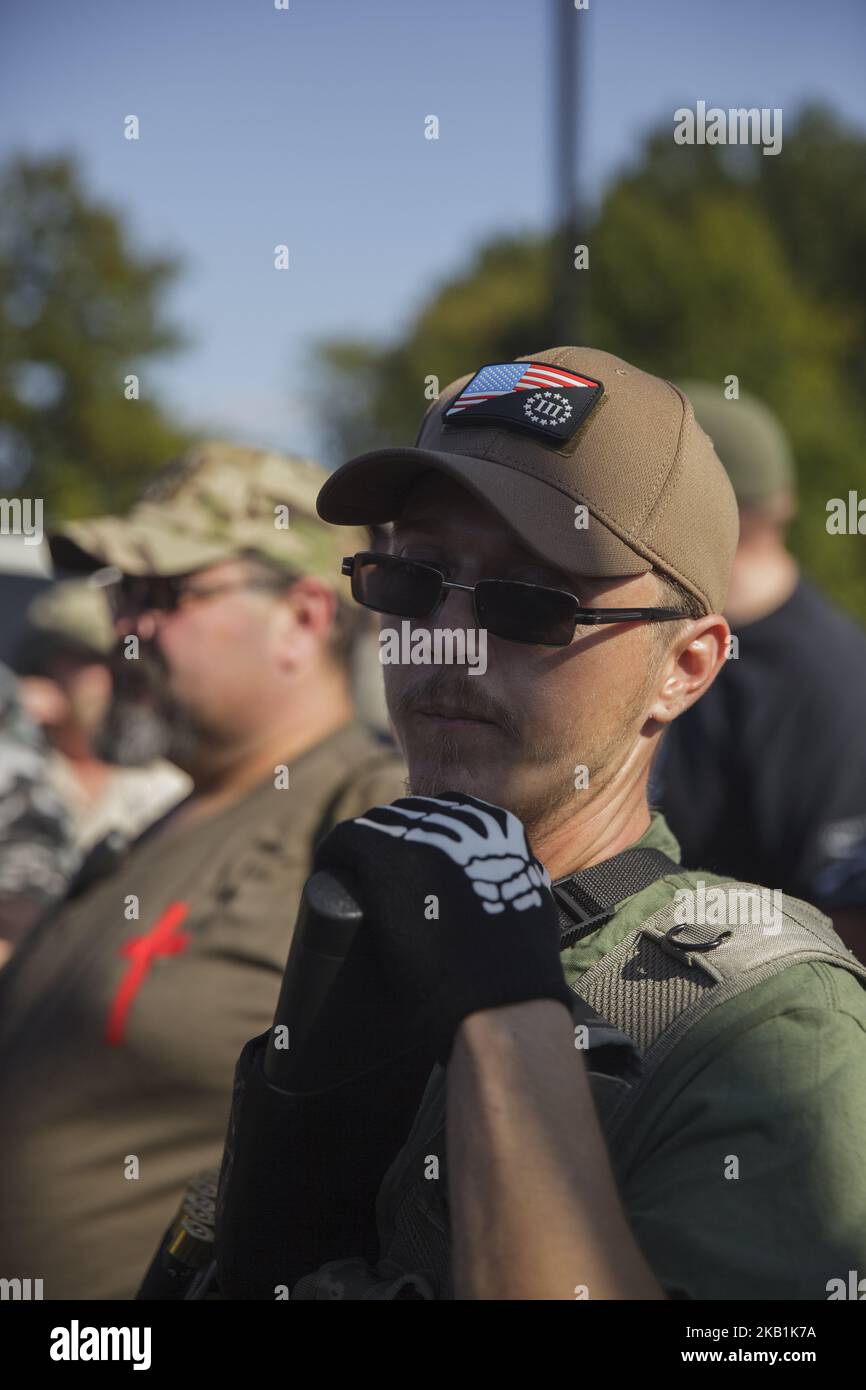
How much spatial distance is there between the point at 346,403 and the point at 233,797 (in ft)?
213

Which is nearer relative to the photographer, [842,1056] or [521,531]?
[842,1056]

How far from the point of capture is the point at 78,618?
6137mm

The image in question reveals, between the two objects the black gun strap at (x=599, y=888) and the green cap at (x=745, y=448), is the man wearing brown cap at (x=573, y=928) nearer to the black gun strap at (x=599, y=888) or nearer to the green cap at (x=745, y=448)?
the black gun strap at (x=599, y=888)

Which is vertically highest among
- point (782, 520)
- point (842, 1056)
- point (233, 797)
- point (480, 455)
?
point (782, 520)

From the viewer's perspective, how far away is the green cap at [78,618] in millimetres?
6082

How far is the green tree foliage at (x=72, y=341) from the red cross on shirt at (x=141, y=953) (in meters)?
26.7

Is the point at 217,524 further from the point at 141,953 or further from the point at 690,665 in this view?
the point at 690,665

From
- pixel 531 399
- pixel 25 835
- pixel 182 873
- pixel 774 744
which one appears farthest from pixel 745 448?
pixel 531 399

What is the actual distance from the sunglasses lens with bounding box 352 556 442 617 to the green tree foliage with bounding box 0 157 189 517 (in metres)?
27.7
